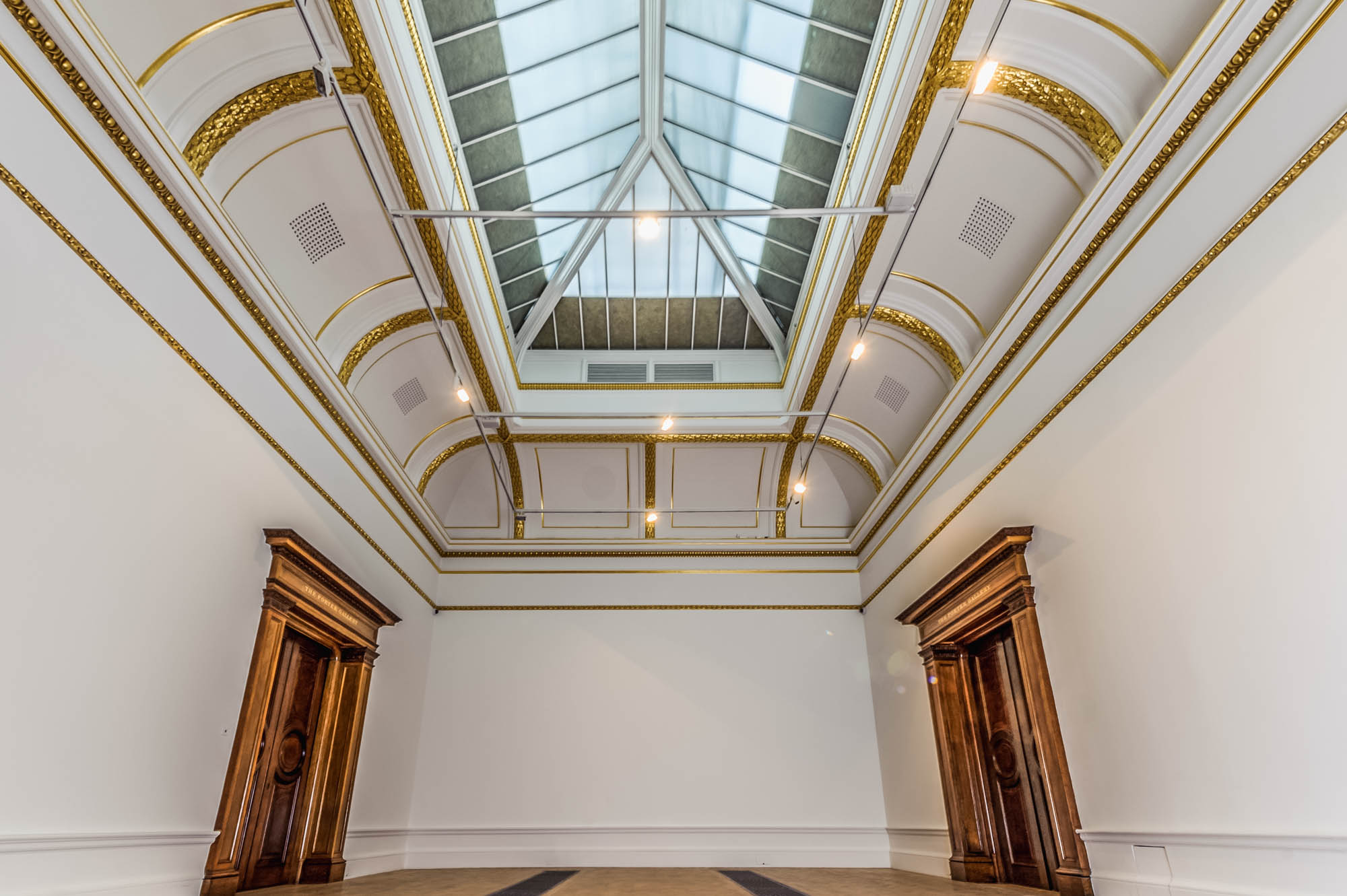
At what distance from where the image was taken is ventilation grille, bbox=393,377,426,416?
8.54 m

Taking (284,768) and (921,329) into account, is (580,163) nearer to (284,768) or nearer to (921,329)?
(921,329)

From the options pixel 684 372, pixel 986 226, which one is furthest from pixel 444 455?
pixel 986 226

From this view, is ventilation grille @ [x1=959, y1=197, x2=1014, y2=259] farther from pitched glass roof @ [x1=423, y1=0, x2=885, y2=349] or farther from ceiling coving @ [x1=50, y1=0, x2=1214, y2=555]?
pitched glass roof @ [x1=423, y1=0, x2=885, y2=349]

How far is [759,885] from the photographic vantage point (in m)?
6.95

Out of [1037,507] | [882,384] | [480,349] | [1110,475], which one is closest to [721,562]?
[882,384]

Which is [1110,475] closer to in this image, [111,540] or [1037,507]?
[1037,507]

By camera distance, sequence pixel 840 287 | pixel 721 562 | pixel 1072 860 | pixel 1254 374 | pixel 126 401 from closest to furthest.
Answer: pixel 1254 374 < pixel 126 401 < pixel 1072 860 < pixel 840 287 < pixel 721 562

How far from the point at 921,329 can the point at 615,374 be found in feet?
13.9

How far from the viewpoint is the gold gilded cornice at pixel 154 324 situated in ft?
11.9

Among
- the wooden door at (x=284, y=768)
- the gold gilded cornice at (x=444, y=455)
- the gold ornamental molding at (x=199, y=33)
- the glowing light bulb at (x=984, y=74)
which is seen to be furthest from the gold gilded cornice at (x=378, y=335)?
the glowing light bulb at (x=984, y=74)

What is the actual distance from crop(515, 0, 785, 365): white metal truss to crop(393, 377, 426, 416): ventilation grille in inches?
61.4

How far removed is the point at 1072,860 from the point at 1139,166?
4638mm

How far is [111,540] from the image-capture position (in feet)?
13.9

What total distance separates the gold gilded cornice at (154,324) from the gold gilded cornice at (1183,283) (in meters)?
5.95
